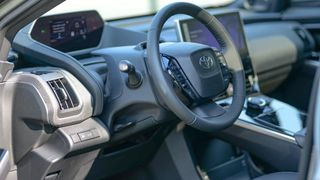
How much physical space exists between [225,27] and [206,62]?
953 millimetres

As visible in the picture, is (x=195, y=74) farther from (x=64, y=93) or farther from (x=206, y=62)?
(x=64, y=93)

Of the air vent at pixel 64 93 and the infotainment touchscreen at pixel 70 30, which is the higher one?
the infotainment touchscreen at pixel 70 30

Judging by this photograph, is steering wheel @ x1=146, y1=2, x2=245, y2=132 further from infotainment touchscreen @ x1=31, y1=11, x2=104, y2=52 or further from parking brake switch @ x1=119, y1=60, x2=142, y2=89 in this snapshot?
infotainment touchscreen @ x1=31, y1=11, x2=104, y2=52

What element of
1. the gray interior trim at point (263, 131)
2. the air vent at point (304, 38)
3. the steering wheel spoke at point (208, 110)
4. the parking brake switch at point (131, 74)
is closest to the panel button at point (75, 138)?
the parking brake switch at point (131, 74)

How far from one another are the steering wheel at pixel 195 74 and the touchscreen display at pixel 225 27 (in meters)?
0.57

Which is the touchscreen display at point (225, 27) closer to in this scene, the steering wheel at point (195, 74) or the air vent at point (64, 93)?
the steering wheel at point (195, 74)

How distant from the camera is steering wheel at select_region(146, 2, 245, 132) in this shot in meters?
1.60

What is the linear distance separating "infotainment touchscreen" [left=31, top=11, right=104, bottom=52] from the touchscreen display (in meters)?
0.42

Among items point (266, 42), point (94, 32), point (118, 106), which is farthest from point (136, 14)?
point (118, 106)

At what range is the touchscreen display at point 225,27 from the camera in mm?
2426

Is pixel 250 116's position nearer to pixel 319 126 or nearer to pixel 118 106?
pixel 118 106

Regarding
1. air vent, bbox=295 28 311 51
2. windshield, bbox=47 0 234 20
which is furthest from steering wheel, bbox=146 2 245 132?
air vent, bbox=295 28 311 51

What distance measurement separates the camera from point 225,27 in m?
2.66

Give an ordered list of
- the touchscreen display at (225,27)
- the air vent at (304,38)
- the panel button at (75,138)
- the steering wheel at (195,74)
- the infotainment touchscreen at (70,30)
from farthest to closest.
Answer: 1. the air vent at (304,38)
2. the touchscreen display at (225,27)
3. the infotainment touchscreen at (70,30)
4. the panel button at (75,138)
5. the steering wheel at (195,74)
